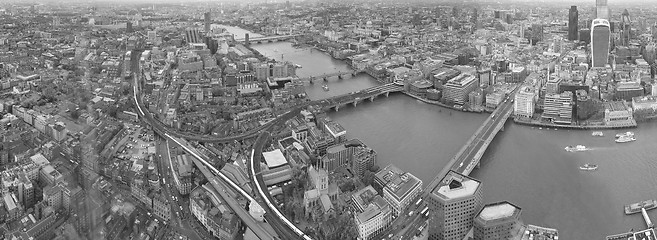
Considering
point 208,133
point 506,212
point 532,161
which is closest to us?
point 506,212

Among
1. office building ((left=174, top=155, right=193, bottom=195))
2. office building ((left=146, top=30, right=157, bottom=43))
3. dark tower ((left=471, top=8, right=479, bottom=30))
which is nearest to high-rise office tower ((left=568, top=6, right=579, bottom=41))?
dark tower ((left=471, top=8, right=479, bottom=30))

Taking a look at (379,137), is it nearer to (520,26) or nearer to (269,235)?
(269,235)

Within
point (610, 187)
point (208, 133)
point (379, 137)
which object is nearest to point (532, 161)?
point (610, 187)

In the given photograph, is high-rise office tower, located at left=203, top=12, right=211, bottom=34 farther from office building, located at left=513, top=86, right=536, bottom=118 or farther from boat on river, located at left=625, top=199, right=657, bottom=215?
boat on river, located at left=625, top=199, right=657, bottom=215

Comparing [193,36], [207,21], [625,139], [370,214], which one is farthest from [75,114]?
[207,21]

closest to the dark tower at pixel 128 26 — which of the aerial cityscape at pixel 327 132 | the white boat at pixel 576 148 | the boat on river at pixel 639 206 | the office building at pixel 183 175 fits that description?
the aerial cityscape at pixel 327 132

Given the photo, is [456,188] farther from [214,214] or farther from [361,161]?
[214,214]
